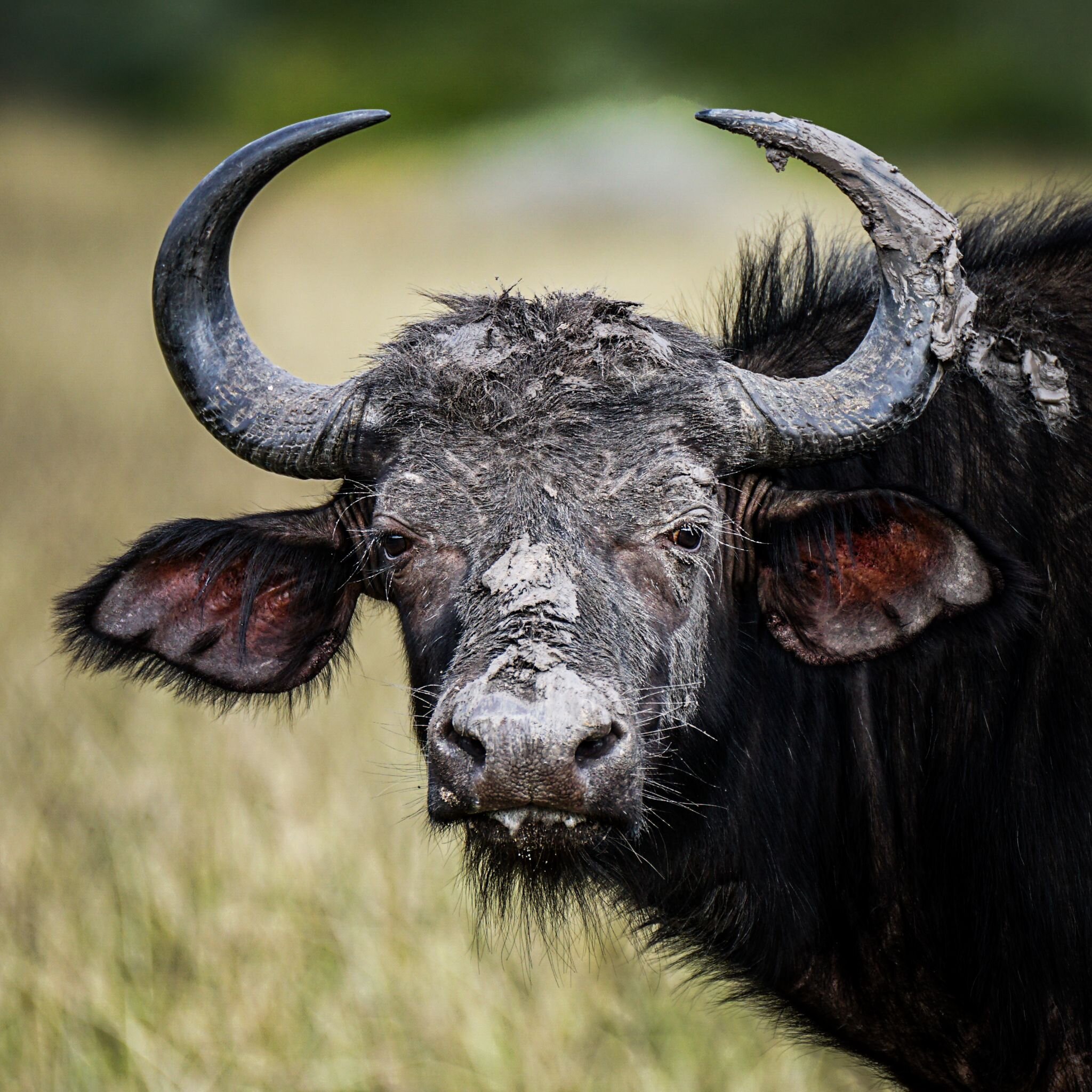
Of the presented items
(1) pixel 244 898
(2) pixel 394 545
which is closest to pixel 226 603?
(2) pixel 394 545

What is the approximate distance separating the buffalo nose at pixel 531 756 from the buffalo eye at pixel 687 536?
26.6 inches

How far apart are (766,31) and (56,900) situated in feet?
189

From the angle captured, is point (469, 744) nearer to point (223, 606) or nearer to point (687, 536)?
point (687, 536)

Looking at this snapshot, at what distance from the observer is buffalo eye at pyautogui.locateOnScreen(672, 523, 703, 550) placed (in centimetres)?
322

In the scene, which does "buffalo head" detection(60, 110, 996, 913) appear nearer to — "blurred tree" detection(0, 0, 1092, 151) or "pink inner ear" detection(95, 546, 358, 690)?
"pink inner ear" detection(95, 546, 358, 690)

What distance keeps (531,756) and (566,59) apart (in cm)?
3611

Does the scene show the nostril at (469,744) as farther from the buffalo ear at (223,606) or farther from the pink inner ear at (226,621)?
the pink inner ear at (226,621)

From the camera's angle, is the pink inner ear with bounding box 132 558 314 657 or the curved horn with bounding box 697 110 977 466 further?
the pink inner ear with bounding box 132 558 314 657

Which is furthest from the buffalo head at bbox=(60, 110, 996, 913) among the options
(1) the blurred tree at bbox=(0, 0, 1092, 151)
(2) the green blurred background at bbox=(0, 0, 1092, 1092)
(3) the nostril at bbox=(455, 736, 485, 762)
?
(1) the blurred tree at bbox=(0, 0, 1092, 151)

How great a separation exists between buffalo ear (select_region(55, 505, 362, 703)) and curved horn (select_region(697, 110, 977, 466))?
141cm

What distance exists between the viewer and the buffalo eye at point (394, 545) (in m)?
3.32

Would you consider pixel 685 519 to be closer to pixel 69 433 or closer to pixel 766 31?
pixel 69 433

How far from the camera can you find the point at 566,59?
3534 cm

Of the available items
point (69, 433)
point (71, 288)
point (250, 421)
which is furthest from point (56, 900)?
point (71, 288)
